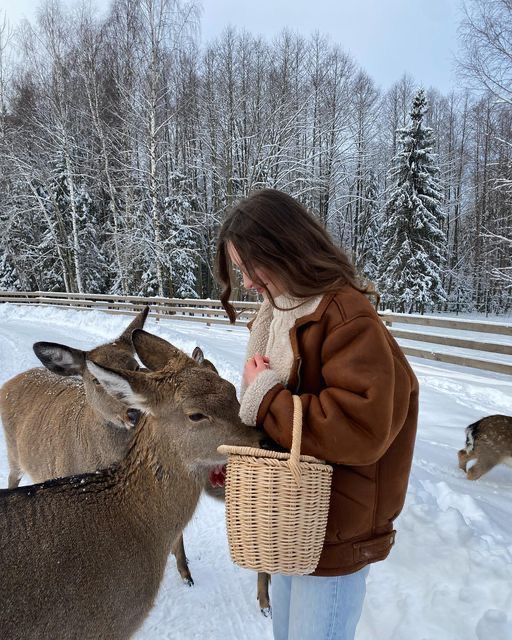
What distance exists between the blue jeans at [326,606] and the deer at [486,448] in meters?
4.86

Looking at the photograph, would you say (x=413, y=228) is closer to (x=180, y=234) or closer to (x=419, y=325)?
(x=180, y=234)

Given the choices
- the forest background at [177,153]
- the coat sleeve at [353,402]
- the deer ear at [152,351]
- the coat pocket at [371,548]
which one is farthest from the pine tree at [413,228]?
the coat pocket at [371,548]

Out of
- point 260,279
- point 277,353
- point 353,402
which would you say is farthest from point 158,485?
point 353,402

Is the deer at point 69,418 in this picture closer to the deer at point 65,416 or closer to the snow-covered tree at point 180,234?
the deer at point 65,416

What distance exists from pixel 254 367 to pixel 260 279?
1.23ft

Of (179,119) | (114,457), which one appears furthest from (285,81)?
(114,457)

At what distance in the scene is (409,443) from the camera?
1.86 m

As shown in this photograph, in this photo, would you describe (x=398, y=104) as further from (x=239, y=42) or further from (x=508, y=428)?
(x=508, y=428)

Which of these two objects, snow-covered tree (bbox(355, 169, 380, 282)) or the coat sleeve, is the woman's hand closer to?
the coat sleeve

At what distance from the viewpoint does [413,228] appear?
94.7 ft

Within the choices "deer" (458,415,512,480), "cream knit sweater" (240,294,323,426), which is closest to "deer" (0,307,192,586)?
"cream knit sweater" (240,294,323,426)

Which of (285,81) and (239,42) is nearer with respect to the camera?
(285,81)

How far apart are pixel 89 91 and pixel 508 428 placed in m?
25.1

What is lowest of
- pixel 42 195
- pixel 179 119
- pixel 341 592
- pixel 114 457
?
pixel 114 457
